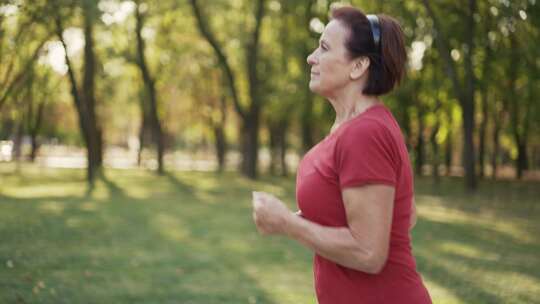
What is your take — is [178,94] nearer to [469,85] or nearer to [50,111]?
[50,111]

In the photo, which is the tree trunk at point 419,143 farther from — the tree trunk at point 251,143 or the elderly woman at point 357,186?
the elderly woman at point 357,186

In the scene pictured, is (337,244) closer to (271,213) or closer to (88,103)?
(271,213)

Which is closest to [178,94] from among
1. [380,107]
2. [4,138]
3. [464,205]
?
[4,138]

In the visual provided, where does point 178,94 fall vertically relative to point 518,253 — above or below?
above

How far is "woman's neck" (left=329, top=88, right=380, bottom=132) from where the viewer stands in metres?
2.33

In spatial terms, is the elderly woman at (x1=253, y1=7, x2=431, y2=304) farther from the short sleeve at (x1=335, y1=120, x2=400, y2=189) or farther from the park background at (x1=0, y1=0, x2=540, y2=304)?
the park background at (x1=0, y1=0, x2=540, y2=304)

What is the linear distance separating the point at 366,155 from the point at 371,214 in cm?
18

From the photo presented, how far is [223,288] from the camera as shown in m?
8.68

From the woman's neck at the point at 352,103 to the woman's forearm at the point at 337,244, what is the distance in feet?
1.39

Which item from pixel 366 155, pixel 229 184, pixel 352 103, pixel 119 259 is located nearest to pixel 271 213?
pixel 366 155

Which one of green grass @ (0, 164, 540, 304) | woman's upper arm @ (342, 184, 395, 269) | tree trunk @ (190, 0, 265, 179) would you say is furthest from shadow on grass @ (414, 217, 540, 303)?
tree trunk @ (190, 0, 265, 179)

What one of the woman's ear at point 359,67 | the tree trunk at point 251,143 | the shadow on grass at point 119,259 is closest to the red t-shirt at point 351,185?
the woman's ear at point 359,67

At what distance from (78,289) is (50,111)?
204 ft

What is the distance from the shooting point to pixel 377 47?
225cm
